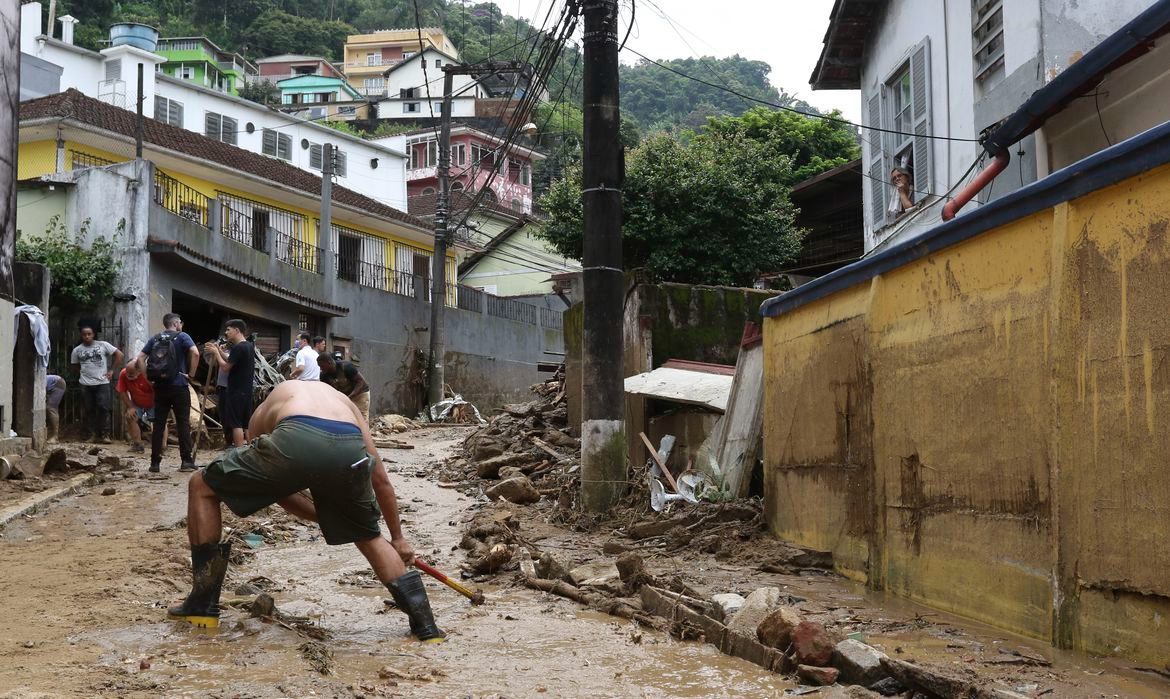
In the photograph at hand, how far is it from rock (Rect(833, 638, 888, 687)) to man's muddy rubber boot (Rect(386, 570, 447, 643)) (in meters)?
1.88

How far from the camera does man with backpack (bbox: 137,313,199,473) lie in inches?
427

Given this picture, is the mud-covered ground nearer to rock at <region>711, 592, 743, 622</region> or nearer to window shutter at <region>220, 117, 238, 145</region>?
rock at <region>711, 592, 743, 622</region>

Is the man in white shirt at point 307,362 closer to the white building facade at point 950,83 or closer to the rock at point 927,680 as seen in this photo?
the white building facade at point 950,83

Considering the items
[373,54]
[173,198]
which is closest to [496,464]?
[173,198]

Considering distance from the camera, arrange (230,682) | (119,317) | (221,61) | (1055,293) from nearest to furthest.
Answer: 1. (230,682)
2. (1055,293)
3. (119,317)
4. (221,61)

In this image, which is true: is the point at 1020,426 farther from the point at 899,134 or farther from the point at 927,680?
the point at 899,134

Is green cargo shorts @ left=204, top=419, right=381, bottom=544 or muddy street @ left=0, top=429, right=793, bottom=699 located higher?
green cargo shorts @ left=204, top=419, right=381, bottom=544

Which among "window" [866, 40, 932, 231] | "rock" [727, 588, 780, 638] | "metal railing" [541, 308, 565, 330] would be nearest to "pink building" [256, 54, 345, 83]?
"metal railing" [541, 308, 565, 330]

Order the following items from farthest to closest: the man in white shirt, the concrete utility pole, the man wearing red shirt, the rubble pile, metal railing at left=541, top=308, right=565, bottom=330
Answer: metal railing at left=541, top=308, right=565, bottom=330
the man wearing red shirt
the man in white shirt
the rubble pile
the concrete utility pole

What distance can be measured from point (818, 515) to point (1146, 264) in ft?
11.9

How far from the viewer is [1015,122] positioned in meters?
9.26

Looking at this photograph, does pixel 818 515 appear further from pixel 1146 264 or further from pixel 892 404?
pixel 1146 264

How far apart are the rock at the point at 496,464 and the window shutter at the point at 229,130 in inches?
1263

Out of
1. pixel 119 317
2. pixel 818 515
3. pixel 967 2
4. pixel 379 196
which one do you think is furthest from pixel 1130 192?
pixel 379 196
